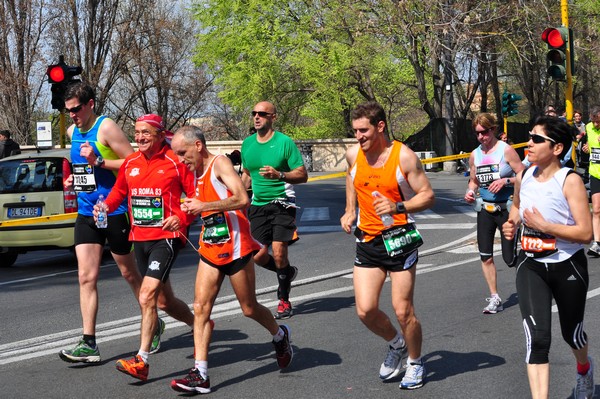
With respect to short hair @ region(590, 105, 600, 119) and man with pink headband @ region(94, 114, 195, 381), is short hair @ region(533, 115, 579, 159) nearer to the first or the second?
man with pink headband @ region(94, 114, 195, 381)

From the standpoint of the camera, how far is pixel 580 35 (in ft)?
150

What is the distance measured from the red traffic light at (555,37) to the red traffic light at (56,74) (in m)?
8.05

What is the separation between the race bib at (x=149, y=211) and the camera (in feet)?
22.0

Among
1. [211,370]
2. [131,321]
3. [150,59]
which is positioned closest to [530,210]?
[211,370]

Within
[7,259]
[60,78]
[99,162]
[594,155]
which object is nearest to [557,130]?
[99,162]

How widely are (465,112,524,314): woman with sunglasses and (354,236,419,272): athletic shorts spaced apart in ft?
9.01

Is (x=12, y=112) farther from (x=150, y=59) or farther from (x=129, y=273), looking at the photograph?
(x=129, y=273)

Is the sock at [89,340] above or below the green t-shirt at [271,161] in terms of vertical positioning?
below

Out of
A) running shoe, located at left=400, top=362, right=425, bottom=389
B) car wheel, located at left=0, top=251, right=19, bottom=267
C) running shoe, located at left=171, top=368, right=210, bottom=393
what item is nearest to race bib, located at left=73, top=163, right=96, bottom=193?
running shoe, located at left=171, top=368, right=210, bottom=393

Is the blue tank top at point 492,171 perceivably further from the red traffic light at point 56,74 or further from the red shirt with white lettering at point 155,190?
the red traffic light at point 56,74

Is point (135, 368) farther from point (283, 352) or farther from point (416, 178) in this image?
point (416, 178)

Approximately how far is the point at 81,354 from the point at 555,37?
36.9ft

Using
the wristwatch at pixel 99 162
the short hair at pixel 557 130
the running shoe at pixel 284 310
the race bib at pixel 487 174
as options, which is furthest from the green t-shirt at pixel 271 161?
the short hair at pixel 557 130

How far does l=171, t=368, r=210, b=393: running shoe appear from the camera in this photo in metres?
5.93
